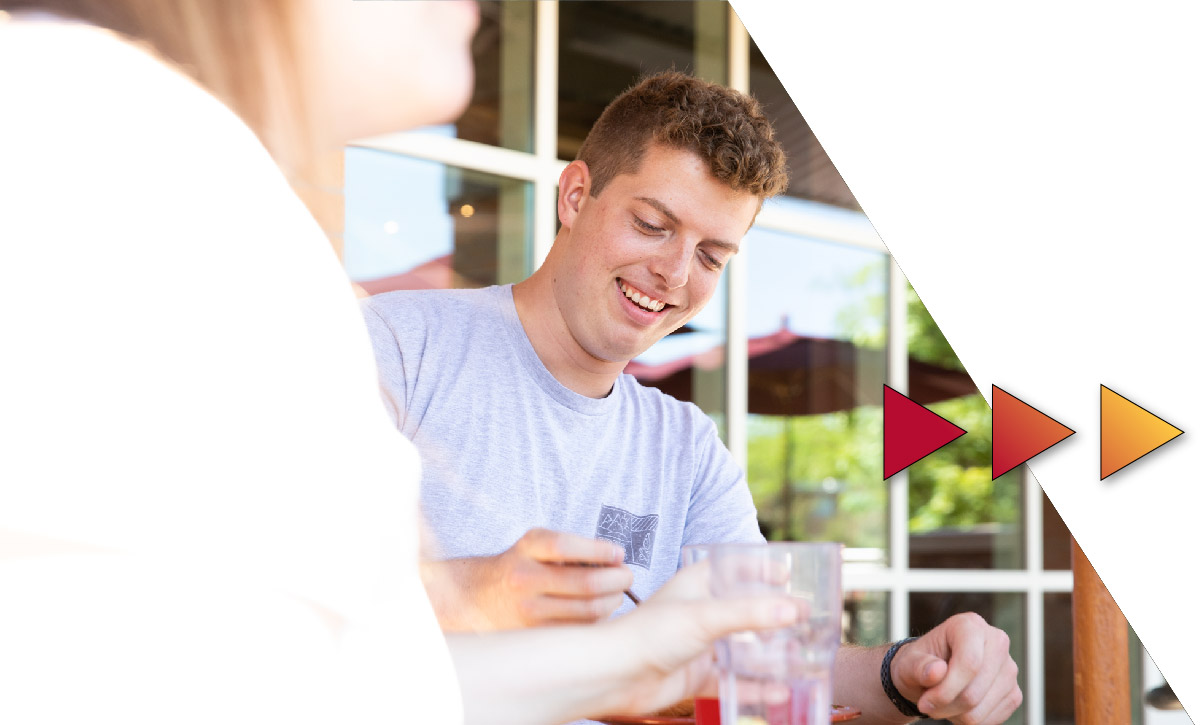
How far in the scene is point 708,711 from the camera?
0.68 meters

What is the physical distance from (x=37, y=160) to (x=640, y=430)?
1210mm

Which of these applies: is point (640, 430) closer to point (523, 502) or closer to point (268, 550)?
point (523, 502)

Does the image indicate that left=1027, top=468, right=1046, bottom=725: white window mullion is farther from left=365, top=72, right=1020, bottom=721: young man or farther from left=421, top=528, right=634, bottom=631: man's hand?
left=421, top=528, right=634, bottom=631: man's hand

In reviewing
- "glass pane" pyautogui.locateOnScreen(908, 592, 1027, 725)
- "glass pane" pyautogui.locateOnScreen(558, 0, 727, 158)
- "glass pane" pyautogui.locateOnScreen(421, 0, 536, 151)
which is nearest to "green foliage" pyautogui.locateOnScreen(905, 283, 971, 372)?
"glass pane" pyautogui.locateOnScreen(908, 592, 1027, 725)

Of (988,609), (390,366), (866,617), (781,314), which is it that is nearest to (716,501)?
(390,366)

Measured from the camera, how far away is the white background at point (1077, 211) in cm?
144

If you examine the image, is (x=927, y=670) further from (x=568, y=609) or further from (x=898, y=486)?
(x=898, y=486)

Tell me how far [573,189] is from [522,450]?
494mm

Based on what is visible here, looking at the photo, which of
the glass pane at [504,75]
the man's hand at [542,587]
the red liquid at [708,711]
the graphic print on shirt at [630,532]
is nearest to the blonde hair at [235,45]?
the man's hand at [542,587]

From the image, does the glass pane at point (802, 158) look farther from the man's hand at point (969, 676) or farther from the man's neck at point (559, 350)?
the man's hand at point (969, 676)

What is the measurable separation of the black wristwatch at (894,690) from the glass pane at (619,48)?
210 cm

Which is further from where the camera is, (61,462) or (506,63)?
(506,63)

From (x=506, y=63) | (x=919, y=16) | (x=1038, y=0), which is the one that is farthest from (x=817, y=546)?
(x=506, y=63)

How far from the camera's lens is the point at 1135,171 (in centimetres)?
145
